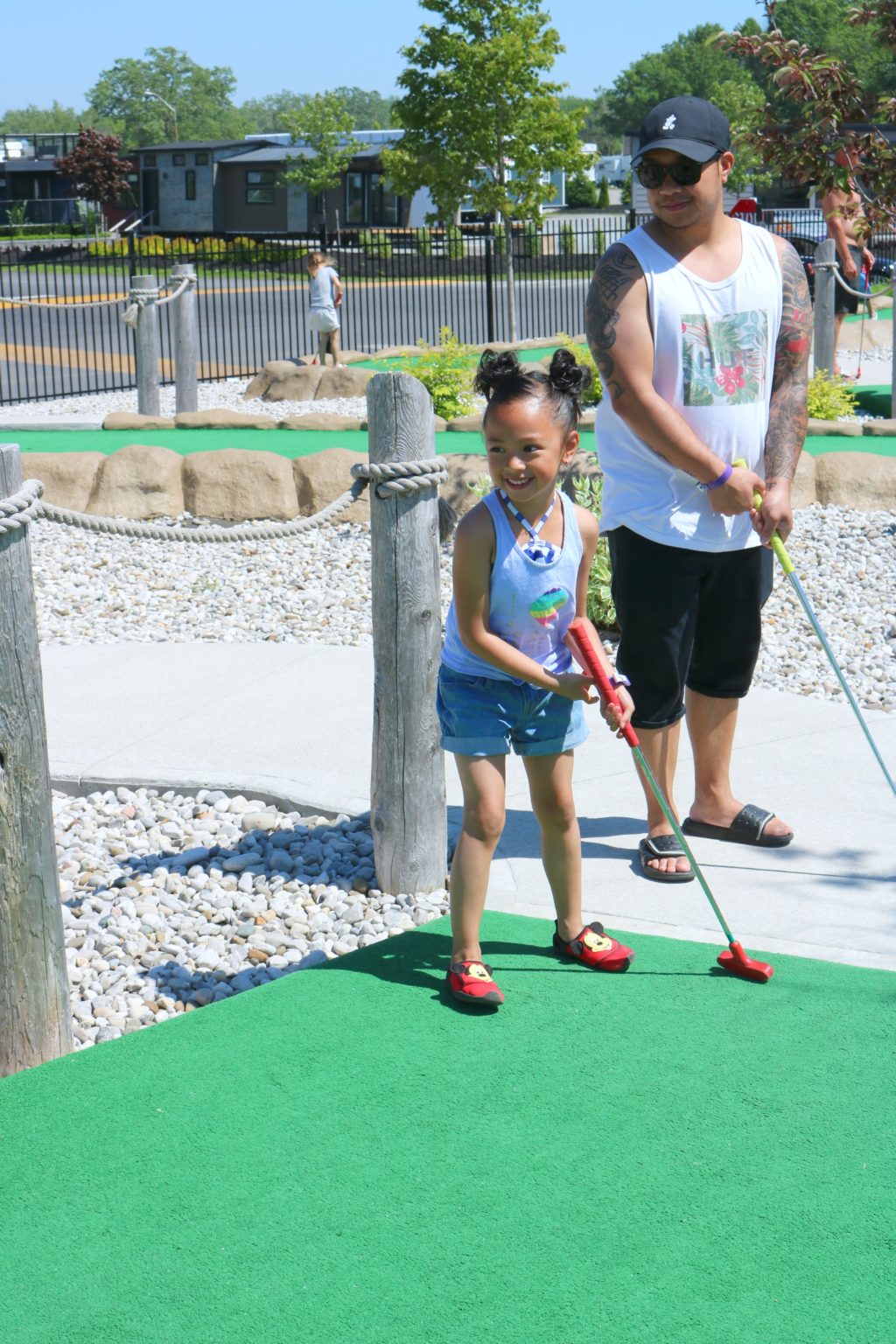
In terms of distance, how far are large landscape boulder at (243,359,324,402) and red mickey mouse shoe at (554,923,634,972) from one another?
11.3m

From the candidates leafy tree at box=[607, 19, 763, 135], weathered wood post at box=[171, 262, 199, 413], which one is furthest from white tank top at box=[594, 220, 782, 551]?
leafy tree at box=[607, 19, 763, 135]

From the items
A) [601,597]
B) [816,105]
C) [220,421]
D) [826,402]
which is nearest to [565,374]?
[601,597]

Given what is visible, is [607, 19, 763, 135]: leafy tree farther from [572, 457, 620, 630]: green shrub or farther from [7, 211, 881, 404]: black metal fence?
[572, 457, 620, 630]: green shrub

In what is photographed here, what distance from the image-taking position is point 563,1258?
235 cm

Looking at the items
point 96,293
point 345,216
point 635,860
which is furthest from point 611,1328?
point 345,216

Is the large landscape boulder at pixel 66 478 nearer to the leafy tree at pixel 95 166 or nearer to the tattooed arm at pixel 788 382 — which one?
the tattooed arm at pixel 788 382

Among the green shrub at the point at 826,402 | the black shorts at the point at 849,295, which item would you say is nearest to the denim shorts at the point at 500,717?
the green shrub at the point at 826,402

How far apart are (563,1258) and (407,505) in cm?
194

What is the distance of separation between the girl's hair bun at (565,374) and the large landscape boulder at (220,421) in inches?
330

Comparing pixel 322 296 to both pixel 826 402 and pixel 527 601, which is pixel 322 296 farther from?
pixel 527 601

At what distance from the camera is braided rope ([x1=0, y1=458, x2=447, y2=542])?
9.52 ft

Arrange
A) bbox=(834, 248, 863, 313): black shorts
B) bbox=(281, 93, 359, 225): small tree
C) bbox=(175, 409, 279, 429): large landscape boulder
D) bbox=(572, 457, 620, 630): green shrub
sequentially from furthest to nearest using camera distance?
bbox=(281, 93, 359, 225): small tree
bbox=(834, 248, 863, 313): black shorts
bbox=(175, 409, 279, 429): large landscape boulder
bbox=(572, 457, 620, 630): green shrub

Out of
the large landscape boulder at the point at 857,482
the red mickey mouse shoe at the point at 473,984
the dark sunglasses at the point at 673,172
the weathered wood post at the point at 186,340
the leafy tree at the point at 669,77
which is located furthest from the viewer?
the leafy tree at the point at 669,77

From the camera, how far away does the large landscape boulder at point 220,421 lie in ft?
37.1
